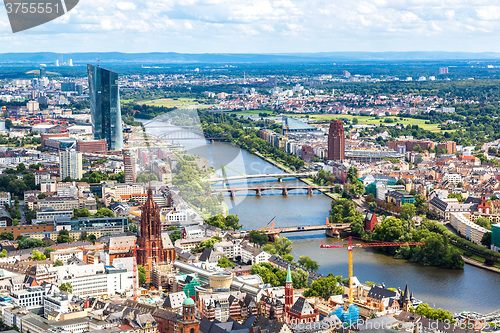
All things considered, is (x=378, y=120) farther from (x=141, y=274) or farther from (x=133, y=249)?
(x=141, y=274)

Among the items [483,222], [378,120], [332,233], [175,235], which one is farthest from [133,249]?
[378,120]

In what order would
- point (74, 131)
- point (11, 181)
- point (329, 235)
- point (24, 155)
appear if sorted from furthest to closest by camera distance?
point (74, 131) < point (24, 155) < point (11, 181) < point (329, 235)

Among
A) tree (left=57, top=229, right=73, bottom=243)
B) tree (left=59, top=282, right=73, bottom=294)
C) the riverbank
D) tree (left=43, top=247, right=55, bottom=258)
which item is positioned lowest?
the riverbank

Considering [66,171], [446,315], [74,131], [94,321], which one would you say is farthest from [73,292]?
[74,131]

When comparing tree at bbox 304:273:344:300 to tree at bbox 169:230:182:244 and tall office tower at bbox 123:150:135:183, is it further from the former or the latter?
tall office tower at bbox 123:150:135:183

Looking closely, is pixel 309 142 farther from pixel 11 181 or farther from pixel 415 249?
pixel 415 249

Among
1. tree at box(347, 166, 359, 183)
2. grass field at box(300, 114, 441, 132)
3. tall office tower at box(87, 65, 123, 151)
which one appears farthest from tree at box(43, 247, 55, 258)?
grass field at box(300, 114, 441, 132)

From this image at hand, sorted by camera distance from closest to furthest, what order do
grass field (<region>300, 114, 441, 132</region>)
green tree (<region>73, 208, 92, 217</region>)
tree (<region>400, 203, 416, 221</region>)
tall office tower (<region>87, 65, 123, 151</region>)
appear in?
green tree (<region>73, 208, 92, 217</region>) → tree (<region>400, 203, 416, 221</region>) → tall office tower (<region>87, 65, 123, 151</region>) → grass field (<region>300, 114, 441, 132</region>)
